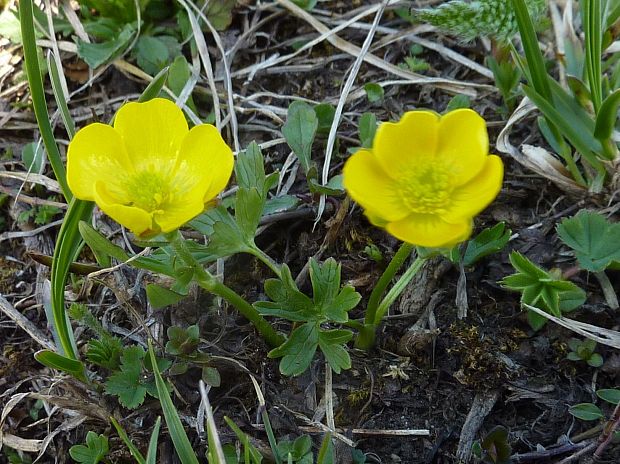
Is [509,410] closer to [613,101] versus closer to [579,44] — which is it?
[613,101]

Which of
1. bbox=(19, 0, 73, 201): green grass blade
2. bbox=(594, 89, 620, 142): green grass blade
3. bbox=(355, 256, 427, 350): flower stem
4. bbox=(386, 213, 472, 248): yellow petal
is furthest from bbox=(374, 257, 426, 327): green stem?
bbox=(19, 0, 73, 201): green grass blade

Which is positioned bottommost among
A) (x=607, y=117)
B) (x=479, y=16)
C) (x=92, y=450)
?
(x=92, y=450)

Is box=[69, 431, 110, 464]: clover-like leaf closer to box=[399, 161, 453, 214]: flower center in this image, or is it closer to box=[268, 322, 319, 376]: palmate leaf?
box=[268, 322, 319, 376]: palmate leaf

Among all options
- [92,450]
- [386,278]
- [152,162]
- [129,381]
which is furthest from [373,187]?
[92,450]

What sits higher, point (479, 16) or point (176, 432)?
point (479, 16)

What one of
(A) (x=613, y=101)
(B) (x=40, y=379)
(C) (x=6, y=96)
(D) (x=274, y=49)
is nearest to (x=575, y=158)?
(A) (x=613, y=101)

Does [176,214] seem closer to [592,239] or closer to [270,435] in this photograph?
[270,435]

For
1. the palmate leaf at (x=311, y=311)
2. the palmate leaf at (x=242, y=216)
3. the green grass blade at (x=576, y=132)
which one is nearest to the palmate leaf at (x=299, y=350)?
the palmate leaf at (x=311, y=311)
